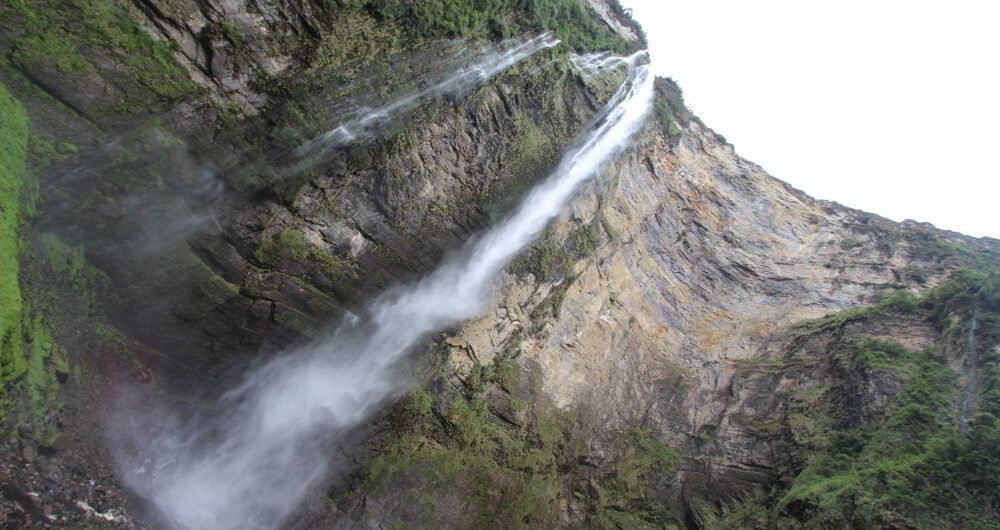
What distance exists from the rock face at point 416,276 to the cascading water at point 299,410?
55 centimetres

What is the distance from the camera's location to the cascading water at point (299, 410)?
1098cm

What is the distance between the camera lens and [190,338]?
11.1 meters

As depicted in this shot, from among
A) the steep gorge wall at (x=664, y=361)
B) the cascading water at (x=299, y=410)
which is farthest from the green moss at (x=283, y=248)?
the steep gorge wall at (x=664, y=361)

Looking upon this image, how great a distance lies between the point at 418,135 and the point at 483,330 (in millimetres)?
4926

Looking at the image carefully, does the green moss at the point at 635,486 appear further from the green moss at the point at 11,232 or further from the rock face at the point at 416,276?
the green moss at the point at 11,232

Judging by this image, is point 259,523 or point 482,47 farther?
point 482,47

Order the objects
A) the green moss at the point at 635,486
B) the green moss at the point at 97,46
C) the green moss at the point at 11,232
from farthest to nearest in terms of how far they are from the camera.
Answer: the green moss at the point at 635,486 < the green moss at the point at 97,46 < the green moss at the point at 11,232

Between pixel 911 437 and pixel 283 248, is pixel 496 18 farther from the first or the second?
pixel 911 437

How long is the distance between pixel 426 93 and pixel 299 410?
7700 millimetres

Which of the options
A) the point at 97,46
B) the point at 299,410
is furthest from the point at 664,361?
the point at 97,46

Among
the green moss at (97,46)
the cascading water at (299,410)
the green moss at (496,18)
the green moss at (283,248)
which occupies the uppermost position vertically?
the green moss at (496,18)

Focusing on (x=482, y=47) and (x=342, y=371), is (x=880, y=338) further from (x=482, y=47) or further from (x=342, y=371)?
(x=342, y=371)

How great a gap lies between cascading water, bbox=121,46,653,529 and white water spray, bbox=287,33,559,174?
3559 mm

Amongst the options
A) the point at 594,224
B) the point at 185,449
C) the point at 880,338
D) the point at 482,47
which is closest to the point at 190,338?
the point at 185,449
